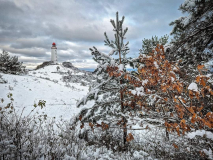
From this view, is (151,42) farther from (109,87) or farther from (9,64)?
(9,64)

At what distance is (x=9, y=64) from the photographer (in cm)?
1766

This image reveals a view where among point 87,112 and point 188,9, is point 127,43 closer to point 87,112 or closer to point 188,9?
point 188,9

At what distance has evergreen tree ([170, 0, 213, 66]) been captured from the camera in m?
3.24

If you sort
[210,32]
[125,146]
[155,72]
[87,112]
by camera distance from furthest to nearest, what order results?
[125,146] → [87,112] → [210,32] → [155,72]

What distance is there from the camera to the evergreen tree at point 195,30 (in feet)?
10.6

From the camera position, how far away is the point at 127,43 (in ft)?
15.6

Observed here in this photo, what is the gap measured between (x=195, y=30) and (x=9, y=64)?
2210 cm

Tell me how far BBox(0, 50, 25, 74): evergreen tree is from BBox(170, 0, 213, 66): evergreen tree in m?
21.1

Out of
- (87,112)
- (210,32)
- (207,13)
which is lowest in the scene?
(87,112)

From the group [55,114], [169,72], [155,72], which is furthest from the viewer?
[55,114]

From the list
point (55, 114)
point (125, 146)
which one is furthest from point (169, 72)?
point (55, 114)

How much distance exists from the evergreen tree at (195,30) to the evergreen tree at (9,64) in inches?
832

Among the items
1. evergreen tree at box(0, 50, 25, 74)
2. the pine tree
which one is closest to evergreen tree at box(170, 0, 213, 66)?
the pine tree

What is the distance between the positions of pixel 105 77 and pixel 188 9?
10.9 feet
